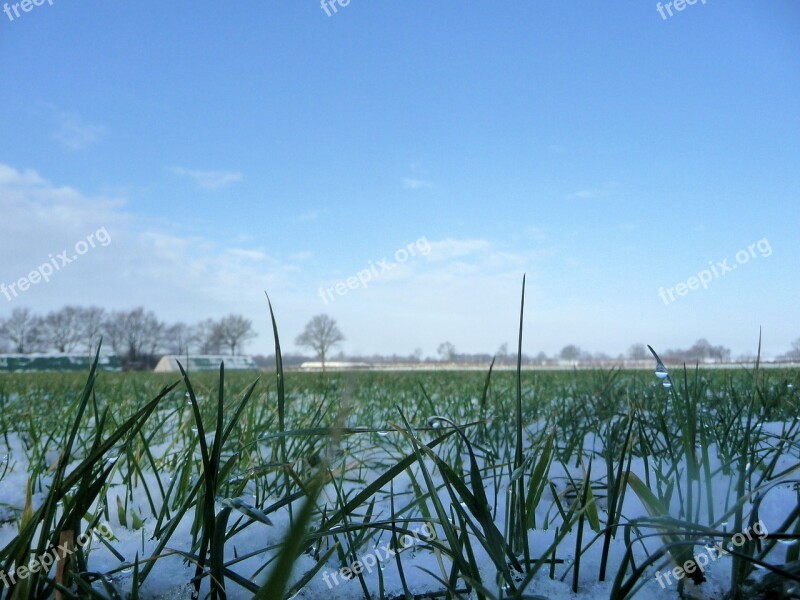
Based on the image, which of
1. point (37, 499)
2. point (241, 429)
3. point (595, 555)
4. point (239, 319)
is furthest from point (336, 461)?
point (239, 319)

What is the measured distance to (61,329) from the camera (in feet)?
167

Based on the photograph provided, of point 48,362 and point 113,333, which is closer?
point 48,362

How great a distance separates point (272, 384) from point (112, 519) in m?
2.07

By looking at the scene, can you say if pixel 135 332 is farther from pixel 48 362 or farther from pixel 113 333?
pixel 48 362

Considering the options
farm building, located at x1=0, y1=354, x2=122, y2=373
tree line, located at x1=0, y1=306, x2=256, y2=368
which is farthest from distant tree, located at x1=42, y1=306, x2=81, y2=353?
farm building, located at x1=0, y1=354, x2=122, y2=373

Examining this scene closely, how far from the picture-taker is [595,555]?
106cm

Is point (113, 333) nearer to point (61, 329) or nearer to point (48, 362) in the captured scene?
point (61, 329)

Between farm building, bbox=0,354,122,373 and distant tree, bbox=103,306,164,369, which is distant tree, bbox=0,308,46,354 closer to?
distant tree, bbox=103,306,164,369

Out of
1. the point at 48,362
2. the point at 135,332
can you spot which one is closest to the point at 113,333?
the point at 135,332

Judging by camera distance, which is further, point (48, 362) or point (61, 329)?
point (61, 329)

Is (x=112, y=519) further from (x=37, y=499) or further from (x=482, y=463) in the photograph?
(x=482, y=463)

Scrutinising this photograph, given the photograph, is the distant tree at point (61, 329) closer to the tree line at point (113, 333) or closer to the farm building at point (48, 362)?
the tree line at point (113, 333)

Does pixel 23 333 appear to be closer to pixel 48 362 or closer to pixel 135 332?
pixel 135 332

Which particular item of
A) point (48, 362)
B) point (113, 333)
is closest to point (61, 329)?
point (113, 333)
